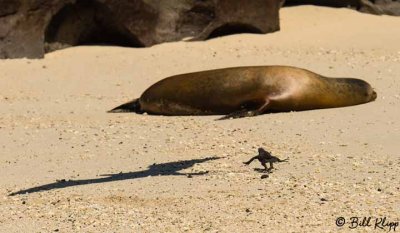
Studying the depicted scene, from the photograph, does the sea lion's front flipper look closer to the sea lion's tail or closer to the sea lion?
the sea lion

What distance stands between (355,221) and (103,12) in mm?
7587

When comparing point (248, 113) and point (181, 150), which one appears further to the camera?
point (248, 113)

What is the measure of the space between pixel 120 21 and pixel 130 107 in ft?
9.96

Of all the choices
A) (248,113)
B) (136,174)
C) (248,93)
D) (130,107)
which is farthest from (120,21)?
(136,174)

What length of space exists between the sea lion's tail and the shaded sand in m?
0.17

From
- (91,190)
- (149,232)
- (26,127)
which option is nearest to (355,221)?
(149,232)

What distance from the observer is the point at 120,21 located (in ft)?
38.9

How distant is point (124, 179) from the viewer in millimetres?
5969

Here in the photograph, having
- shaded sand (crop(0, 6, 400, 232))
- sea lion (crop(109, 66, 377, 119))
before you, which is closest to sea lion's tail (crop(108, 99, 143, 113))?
sea lion (crop(109, 66, 377, 119))

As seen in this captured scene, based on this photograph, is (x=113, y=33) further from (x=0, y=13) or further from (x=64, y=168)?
(x=64, y=168)

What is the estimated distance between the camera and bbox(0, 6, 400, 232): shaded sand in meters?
5.04

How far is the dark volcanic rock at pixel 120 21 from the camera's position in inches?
442

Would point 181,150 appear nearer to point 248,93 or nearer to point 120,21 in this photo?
point 248,93

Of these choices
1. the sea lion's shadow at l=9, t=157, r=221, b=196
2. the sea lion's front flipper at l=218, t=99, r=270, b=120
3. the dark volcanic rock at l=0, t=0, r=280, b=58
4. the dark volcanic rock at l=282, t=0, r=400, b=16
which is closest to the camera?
the sea lion's shadow at l=9, t=157, r=221, b=196
